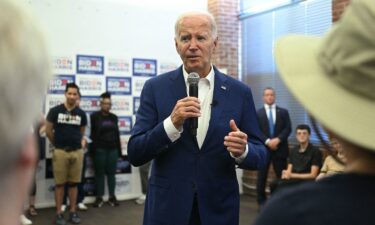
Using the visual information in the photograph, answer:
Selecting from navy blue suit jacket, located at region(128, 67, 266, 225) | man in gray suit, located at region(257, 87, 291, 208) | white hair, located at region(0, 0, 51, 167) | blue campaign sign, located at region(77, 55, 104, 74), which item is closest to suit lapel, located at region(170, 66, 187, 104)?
navy blue suit jacket, located at region(128, 67, 266, 225)

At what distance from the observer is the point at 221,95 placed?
2.00 metres

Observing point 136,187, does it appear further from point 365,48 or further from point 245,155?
point 365,48

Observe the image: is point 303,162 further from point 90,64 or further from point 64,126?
point 90,64

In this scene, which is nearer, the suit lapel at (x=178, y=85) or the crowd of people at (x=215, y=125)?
the crowd of people at (x=215, y=125)

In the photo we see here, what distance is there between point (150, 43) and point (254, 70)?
1.81 meters

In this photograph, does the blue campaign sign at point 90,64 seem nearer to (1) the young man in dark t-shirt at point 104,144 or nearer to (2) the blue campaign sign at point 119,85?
(2) the blue campaign sign at point 119,85

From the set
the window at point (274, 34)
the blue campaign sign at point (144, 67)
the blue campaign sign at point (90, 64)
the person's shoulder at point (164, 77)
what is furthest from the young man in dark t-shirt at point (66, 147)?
the person's shoulder at point (164, 77)

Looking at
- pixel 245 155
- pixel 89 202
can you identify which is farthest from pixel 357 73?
pixel 89 202

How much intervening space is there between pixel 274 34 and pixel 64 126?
Result: 3609 millimetres

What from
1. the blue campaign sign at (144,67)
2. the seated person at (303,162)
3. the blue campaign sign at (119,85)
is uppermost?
the blue campaign sign at (144,67)

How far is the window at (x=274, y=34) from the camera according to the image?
250 inches

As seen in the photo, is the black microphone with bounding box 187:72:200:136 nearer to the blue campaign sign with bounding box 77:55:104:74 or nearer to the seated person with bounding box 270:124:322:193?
the seated person with bounding box 270:124:322:193

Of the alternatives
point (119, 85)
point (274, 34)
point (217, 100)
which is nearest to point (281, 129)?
point (274, 34)

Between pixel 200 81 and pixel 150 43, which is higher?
pixel 150 43
